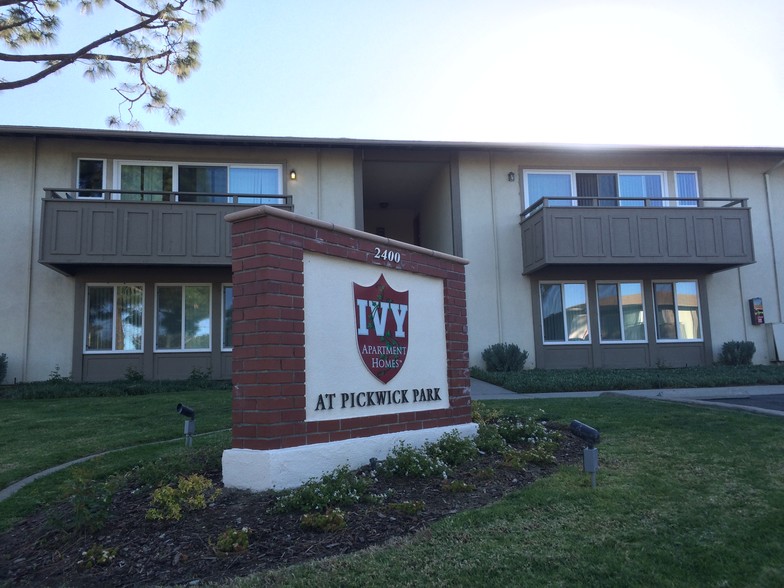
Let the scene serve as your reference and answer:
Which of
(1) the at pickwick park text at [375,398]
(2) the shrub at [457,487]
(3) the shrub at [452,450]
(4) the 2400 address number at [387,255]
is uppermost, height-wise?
(4) the 2400 address number at [387,255]

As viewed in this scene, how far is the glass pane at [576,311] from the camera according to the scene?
1845 cm

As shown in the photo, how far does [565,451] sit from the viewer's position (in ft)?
22.6

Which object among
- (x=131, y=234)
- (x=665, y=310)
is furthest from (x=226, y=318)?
(x=665, y=310)

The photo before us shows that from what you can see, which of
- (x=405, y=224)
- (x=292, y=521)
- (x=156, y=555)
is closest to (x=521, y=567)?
(x=292, y=521)

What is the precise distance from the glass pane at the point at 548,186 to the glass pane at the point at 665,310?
3.85m

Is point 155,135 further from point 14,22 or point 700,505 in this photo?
point 700,505

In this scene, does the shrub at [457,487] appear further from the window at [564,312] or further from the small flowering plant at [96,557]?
the window at [564,312]

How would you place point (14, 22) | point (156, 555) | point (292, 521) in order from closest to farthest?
1. point (156, 555)
2. point (292, 521)
3. point (14, 22)

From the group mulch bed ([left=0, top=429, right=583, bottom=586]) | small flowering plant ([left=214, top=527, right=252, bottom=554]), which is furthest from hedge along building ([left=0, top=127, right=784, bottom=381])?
small flowering plant ([left=214, top=527, right=252, bottom=554])

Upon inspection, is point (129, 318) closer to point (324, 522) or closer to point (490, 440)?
point (490, 440)

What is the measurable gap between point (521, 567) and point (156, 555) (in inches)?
90.3

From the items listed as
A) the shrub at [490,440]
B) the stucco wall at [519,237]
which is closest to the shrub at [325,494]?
the shrub at [490,440]

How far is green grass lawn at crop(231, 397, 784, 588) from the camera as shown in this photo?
369 centimetres

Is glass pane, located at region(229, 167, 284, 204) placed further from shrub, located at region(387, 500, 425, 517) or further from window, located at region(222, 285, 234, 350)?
shrub, located at region(387, 500, 425, 517)
